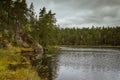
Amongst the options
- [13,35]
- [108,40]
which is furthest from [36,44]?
[108,40]

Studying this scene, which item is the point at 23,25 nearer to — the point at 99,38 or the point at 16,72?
the point at 16,72

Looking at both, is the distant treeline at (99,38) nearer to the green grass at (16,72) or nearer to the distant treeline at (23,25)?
the distant treeline at (23,25)

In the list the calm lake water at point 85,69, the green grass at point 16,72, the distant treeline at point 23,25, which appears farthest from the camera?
the distant treeline at point 23,25

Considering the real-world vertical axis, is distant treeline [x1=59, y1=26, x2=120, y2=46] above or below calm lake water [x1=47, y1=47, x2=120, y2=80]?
above

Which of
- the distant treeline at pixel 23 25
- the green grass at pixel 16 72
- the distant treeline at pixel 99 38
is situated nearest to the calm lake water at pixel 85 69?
the green grass at pixel 16 72

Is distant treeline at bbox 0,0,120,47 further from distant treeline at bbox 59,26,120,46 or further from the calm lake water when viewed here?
distant treeline at bbox 59,26,120,46

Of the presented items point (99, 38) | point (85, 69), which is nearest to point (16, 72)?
point (85, 69)

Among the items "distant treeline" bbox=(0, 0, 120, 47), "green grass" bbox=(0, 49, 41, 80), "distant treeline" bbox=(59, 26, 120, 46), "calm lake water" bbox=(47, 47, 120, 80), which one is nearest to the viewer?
"green grass" bbox=(0, 49, 41, 80)

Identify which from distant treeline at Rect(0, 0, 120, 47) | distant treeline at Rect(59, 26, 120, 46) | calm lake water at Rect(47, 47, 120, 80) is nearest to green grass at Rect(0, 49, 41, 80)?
calm lake water at Rect(47, 47, 120, 80)

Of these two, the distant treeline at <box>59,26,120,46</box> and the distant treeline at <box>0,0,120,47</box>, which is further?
the distant treeline at <box>59,26,120,46</box>

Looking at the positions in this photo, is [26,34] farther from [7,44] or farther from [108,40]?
[108,40]

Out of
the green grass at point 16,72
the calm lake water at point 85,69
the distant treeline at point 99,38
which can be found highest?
the distant treeline at point 99,38

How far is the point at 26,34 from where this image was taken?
3238 inches

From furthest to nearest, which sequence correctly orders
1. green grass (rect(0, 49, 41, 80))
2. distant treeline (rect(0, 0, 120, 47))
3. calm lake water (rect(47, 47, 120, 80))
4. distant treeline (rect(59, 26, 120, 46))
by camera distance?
distant treeline (rect(59, 26, 120, 46))
distant treeline (rect(0, 0, 120, 47))
calm lake water (rect(47, 47, 120, 80))
green grass (rect(0, 49, 41, 80))
